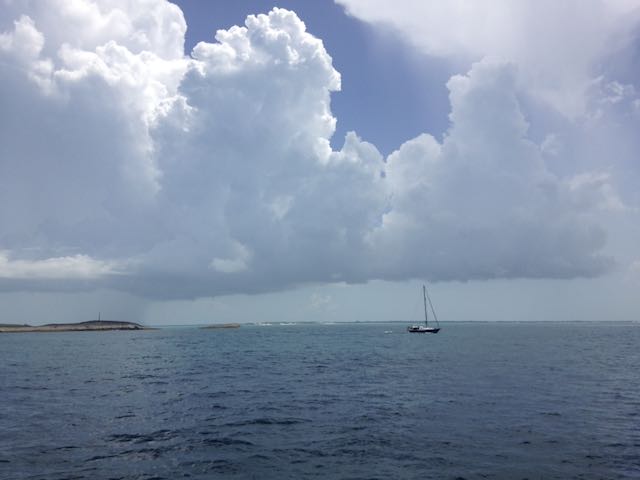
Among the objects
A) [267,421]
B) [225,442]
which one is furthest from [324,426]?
[225,442]

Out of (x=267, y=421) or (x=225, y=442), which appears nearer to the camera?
(x=225, y=442)

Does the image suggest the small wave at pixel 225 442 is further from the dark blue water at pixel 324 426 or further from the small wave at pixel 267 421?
the small wave at pixel 267 421

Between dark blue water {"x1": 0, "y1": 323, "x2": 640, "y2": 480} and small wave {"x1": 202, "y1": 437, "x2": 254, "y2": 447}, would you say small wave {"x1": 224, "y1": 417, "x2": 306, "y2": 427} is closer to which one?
dark blue water {"x1": 0, "y1": 323, "x2": 640, "y2": 480}

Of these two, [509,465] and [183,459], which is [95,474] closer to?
[183,459]

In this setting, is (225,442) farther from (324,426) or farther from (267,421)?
(324,426)

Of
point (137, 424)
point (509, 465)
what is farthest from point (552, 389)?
point (137, 424)

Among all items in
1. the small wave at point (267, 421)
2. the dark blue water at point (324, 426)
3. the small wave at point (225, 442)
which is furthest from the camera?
the small wave at point (267, 421)

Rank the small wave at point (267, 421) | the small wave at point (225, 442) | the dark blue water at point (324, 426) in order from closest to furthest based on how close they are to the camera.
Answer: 1. the dark blue water at point (324, 426)
2. the small wave at point (225, 442)
3. the small wave at point (267, 421)

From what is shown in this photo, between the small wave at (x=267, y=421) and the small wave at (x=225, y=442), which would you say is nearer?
the small wave at (x=225, y=442)

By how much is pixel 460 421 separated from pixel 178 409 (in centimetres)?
2225

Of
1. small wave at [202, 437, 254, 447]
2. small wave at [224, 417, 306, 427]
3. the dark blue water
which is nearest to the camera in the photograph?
the dark blue water

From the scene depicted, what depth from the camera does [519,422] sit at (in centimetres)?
3331

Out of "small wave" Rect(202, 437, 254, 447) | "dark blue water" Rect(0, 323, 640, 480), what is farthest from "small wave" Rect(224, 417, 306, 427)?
"small wave" Rect(202, 437, 254, 447)

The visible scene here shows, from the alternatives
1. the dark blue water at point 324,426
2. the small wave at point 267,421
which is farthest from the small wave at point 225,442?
the small wave at point 267,421
